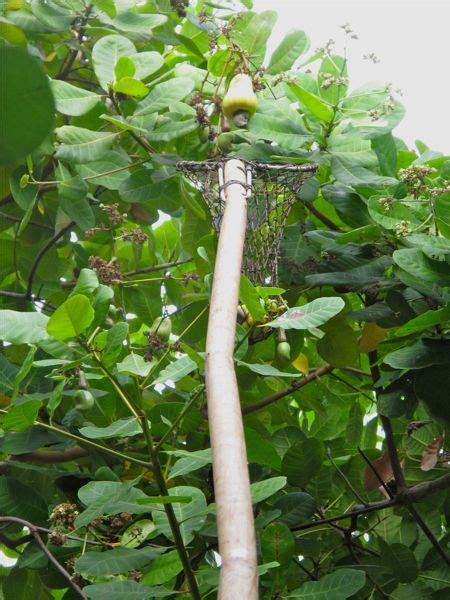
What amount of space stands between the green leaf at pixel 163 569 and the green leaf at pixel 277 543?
0.13 m

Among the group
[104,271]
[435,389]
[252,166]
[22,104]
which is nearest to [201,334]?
[104,271]

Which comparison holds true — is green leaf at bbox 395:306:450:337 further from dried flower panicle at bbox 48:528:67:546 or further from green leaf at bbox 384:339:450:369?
dried flower panicle at bbox 48:528:67:546

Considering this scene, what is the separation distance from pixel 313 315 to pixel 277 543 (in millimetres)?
337

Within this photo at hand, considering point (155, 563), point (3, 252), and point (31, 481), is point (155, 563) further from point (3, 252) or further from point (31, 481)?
point (3, 252)

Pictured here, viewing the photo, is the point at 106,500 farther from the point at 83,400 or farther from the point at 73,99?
the point at 73,99

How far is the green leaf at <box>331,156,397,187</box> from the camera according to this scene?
1.34 meters

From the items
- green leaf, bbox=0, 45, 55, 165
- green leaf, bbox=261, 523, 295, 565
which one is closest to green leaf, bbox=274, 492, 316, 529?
green leaf, bbox=261, 523, 295, 565

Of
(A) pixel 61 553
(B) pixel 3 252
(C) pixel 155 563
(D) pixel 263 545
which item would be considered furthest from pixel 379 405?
(B) pixel 3 252

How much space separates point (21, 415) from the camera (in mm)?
993

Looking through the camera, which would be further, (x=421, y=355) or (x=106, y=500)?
(x=421, y=355)

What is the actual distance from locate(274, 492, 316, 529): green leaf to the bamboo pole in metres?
0.45

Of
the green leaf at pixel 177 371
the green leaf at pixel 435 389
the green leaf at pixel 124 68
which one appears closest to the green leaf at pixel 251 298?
the green leaf at pixel 177 371

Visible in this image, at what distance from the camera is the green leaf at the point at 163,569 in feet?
3.39

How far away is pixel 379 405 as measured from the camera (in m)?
1.22
